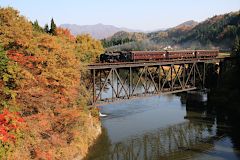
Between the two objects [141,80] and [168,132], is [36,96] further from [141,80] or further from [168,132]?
[141,80]

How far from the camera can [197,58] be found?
2095 inches

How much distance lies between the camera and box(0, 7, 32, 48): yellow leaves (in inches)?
984

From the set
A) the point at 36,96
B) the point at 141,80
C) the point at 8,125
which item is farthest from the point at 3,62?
the point at 141,80

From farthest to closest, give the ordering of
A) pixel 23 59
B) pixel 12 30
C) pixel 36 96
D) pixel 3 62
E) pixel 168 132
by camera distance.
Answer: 1. pixel 168 132
2. pixel 12 30
3. pixel 36 96
4. pixel 23 59
5. pixel 3 62

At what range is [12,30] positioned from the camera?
87.0ft

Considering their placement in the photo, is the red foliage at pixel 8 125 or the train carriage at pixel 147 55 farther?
the train carriage at pixel 147 55

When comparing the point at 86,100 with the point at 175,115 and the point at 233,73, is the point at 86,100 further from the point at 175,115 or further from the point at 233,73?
the point at 233,73

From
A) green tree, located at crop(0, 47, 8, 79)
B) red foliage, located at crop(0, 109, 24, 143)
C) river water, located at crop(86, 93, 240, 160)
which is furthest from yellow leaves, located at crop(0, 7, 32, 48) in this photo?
river water, located at crop(86, 93, 240, 160)

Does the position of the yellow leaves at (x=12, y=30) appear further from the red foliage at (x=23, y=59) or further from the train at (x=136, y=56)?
the train at (x=136, y=56)

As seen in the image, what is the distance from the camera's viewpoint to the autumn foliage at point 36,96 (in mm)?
21953

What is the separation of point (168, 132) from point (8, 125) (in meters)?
23.6

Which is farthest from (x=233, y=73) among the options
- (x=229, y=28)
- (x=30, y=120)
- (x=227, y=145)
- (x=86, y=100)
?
(x=229, y=28)

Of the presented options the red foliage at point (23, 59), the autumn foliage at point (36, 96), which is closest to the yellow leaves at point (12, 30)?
the autumn foliage at point (36, 96)

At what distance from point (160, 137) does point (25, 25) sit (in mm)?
20295
